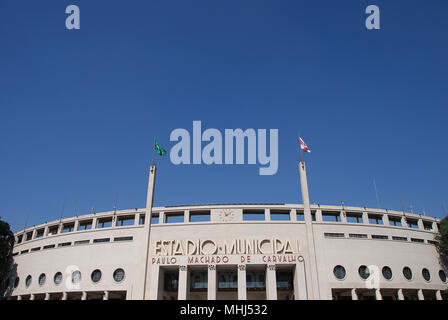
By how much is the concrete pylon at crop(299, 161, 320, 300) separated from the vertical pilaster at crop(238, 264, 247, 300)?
28.9 feet

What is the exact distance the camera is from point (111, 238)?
49.2m

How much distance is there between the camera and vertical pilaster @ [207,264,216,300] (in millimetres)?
43272

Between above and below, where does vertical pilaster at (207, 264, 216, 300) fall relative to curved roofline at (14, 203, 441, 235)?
below

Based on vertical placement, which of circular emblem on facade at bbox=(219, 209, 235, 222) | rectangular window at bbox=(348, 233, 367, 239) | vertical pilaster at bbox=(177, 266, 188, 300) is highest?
circular emblem on facade at bbox=(219, 209, 235, 222)

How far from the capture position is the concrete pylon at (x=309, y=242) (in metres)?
43.3

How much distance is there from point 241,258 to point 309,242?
10.3m

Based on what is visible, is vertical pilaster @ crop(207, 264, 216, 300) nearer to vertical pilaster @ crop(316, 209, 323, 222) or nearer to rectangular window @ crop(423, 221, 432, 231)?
vertical pilaster @ crop(316, 209, 323, 222)

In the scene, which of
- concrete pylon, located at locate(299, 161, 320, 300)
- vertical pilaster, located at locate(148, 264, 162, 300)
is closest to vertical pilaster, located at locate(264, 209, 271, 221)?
concrete pylon, located at locate(299, 161, 320, 300)

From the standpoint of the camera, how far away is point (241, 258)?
44.5 meters

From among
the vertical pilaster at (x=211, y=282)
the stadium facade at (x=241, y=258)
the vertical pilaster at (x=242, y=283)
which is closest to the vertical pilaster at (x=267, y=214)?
the stadium facade at (x=241, y=258)

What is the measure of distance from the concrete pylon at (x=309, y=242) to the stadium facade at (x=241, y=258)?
138mm

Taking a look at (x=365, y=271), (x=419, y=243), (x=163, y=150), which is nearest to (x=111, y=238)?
(x=163, y=150)

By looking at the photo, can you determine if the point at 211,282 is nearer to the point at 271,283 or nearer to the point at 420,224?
the point at 271,283
